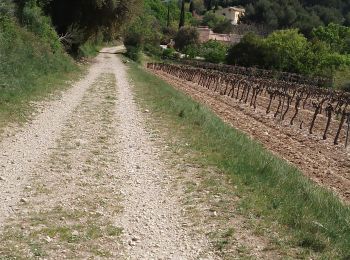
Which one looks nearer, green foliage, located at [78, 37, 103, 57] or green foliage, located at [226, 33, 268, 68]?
green foliage, located at [78, 37, 103, 57]

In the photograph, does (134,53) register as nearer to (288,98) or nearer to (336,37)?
(336,37)

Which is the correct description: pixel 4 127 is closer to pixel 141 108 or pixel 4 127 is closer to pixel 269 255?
pixel 141 108

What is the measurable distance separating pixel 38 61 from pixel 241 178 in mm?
14759

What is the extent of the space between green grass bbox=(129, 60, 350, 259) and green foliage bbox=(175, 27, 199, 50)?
80.1m

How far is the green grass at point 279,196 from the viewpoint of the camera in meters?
5.38

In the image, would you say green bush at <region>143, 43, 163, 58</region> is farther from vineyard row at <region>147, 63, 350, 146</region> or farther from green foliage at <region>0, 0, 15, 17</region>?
green foliage at <region>0, 0, 15, 17</region>

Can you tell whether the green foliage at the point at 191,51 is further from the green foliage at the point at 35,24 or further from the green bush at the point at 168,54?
the green foliage at the point at 35,24

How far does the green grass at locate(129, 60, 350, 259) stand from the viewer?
5375 mm

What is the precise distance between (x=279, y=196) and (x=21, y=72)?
1199cm

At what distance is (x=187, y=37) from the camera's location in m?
90.6

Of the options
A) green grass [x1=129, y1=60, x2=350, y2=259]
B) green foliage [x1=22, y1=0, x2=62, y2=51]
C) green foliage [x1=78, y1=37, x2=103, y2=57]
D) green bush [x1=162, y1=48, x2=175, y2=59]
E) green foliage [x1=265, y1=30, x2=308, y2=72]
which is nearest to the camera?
green grass [x1=129, y1=60, x2=350, y2=259]

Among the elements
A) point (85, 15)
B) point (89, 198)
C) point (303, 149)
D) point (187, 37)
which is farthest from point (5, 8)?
point (187, 37)

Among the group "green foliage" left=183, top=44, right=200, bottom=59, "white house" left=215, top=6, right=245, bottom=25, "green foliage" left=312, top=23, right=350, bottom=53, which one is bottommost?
"green foliage" left=183, top=44, right=200, bottom=59

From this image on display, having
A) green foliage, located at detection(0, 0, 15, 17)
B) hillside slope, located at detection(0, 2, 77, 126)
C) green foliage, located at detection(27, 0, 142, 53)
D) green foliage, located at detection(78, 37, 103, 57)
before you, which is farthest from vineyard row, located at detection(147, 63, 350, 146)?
green foliage, located at detection(0, 0, 15, 17)
